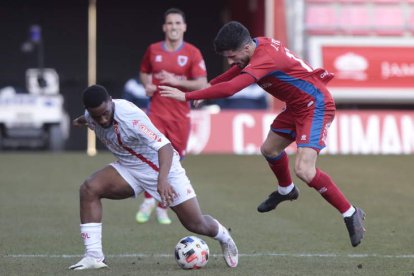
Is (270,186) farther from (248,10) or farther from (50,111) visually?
(248,10)

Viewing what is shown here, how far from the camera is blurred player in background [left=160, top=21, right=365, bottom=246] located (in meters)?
8.95

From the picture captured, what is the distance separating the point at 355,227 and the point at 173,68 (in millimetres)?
3775

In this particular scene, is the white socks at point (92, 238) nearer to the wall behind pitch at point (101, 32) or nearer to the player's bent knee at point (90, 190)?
the player's bent knee at point (90, 190)

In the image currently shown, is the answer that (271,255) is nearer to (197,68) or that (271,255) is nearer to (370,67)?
(197,68)

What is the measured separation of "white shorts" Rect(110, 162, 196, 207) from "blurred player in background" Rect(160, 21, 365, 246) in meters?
0.64

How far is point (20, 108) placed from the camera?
22.3 metres

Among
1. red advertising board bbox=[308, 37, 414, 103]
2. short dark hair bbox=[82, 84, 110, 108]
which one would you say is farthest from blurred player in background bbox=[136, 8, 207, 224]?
red advertising board bbox=[308, 37, 414, 103]

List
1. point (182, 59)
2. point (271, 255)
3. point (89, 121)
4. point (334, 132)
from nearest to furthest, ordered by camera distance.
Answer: point (89, 121), point (271, 255), point (182, 59), point (334, 132)

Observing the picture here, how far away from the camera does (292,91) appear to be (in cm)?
950

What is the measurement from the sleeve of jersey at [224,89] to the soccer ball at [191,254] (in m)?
1.15

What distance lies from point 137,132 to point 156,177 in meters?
0.44

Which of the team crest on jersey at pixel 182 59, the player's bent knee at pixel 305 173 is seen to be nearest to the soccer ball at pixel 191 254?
the player's bent knee at pixel 305 173

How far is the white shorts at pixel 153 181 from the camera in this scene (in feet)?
28.2

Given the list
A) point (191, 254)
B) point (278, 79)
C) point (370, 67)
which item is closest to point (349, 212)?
point (278, 79)
